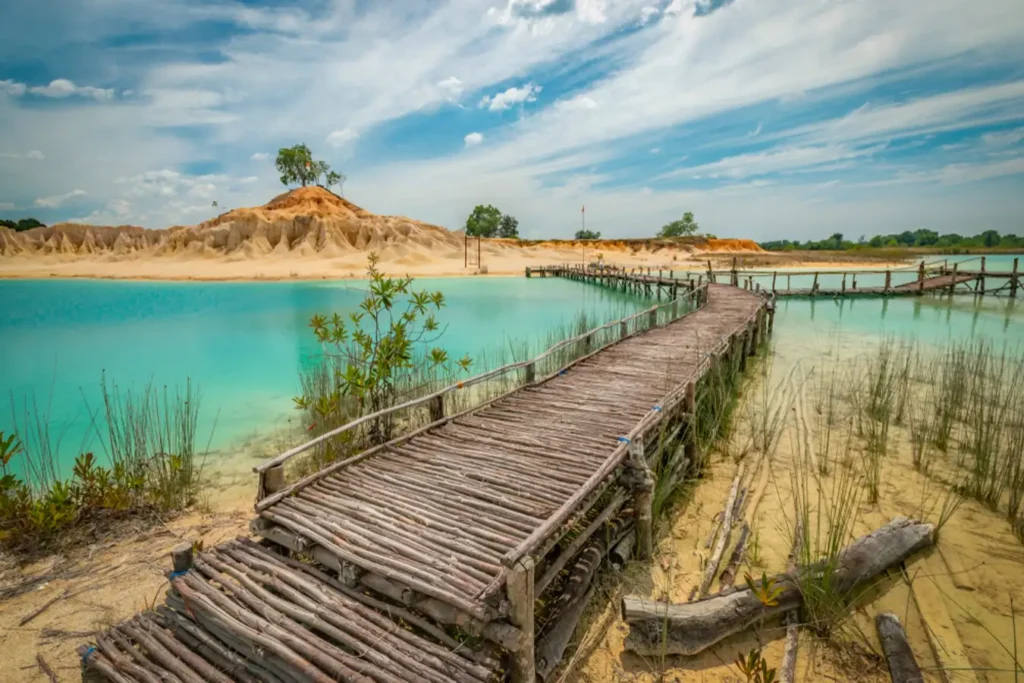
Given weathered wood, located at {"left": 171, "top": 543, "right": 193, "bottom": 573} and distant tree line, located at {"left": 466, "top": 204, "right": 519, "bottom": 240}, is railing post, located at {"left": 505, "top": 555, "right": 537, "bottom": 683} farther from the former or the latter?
distant tree line, located at {"left": 466, "top": 204, "right": 519, "bottom": 240}

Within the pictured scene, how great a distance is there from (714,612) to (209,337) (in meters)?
16.7

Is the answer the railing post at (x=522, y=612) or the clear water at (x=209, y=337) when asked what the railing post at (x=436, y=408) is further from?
the clear water at (x=209, y=337)

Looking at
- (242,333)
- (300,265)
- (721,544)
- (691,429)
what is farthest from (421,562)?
(300,265)

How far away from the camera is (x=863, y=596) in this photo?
346cm

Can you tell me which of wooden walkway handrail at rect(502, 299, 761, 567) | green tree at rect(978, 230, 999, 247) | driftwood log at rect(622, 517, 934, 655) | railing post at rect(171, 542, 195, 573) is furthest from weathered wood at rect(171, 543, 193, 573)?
green tree at rect(978, 230, 999, 247)

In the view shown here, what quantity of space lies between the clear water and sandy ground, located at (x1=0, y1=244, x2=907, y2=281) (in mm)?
5841

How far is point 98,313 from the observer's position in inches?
826

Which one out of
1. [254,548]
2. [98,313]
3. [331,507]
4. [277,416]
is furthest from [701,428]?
[98,313]

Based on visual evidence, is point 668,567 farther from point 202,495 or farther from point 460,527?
point 202,495

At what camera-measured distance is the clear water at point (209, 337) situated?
8.86 m

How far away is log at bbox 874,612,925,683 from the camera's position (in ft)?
8.77

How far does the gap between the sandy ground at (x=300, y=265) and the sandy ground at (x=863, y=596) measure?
100 feet

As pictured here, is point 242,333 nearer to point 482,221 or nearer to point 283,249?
point 283,249

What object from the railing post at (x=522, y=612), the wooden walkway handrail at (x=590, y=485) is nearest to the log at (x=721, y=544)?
the wooden walkway handrail at (x=590, y=485)
